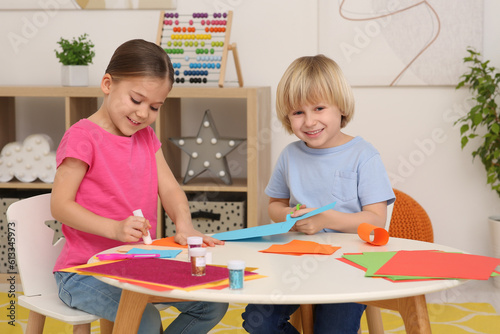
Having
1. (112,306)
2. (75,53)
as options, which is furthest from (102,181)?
(75,53)

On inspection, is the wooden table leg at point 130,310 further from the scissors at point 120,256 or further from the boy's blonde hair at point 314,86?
the boy's blonde hair at point 314,86

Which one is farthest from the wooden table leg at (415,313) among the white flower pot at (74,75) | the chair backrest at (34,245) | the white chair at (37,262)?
the white flower pot at (74,75)

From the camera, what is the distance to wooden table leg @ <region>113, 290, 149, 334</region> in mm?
1288

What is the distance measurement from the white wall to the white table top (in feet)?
6.07

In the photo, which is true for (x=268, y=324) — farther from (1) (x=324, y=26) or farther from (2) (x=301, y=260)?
(1) (x=324, y=26)

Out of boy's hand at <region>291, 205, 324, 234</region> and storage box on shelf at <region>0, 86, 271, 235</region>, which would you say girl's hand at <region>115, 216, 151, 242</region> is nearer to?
boy's hand at <region>291, 205, 324, 234</region>

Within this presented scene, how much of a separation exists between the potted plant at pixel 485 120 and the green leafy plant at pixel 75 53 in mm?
1846

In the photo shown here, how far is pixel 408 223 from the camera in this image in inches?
114

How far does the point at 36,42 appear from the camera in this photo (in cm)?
343

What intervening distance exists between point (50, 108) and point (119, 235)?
220 cm

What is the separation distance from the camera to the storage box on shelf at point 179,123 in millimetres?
2859

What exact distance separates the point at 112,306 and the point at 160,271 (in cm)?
31

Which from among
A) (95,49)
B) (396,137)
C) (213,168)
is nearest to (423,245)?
(213,168)

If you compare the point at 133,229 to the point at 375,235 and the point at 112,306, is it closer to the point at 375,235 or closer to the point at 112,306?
the point at 112,306
